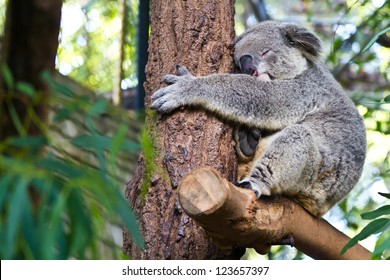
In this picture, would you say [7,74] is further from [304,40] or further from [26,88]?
[304,40]

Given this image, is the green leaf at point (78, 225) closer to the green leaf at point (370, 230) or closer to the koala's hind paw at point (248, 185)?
the koala's hind paw at point (248, 185)

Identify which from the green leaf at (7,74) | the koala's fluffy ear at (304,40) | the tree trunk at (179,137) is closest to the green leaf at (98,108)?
the green leaf at (7,74)

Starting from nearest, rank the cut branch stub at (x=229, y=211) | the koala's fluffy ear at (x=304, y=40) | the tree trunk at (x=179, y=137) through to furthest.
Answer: the cut branch stub at (x=229, y=211) → the tree trunk at (x=179, y=137) → the koala's fluffy ear at (x=304, y=40)

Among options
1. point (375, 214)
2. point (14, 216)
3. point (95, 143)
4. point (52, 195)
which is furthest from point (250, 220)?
point (14, 216)

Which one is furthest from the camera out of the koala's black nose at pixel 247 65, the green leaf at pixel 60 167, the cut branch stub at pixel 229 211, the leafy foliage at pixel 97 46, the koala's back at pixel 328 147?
the leafy foliage at pixel 97 46

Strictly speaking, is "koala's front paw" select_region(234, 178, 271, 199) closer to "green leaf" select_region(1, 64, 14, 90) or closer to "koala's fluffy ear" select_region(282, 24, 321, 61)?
"koala's fluffy ear" select_region(282, 24, 321, 61)

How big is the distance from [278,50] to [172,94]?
2.80 ft

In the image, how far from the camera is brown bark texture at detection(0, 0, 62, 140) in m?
1.09

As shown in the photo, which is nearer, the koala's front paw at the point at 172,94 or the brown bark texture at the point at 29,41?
A: the brown bark texture at the point at 29,41

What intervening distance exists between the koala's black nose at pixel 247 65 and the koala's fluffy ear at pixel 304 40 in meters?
0.33

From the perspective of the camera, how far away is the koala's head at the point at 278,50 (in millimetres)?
3029

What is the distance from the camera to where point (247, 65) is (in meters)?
2.96

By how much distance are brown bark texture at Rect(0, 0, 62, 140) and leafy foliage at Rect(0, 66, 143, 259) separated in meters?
0.03

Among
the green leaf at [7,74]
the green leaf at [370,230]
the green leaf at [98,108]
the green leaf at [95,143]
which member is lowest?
the green leaf at [370,230]
